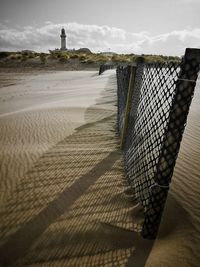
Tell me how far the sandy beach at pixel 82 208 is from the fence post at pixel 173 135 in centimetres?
32

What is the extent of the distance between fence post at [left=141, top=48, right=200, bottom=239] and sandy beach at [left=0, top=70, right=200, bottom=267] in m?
0.32

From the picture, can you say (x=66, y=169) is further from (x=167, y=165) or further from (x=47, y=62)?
(x=47, y=62)

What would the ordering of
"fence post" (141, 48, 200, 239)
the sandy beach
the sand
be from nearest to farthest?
"fence post" (141, 48, 200, 239)
the sand
the sandy beach

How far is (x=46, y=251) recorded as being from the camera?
2.74 metres

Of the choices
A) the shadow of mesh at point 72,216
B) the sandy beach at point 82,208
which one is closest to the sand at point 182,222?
the sandy beach at point 82,208

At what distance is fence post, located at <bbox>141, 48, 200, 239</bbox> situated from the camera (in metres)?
2.20

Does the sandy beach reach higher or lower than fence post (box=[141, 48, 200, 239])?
lower

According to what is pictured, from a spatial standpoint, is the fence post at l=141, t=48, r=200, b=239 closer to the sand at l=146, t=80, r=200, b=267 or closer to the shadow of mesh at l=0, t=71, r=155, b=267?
the sand at l=146, t=80, r=200, b=267

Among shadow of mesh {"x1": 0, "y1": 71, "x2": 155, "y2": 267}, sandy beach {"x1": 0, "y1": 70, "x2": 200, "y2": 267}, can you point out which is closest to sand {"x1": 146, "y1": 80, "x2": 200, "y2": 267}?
sandy beach {"x1": 0, "y1": 70, "x2": 200, "y2": 267}

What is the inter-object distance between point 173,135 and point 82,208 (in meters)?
1.75

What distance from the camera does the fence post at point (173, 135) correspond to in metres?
2.20

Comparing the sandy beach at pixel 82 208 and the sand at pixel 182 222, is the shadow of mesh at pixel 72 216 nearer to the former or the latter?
the sandy beach at pixel 82 208

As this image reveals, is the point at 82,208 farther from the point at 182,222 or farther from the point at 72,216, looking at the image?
the point at 182,222

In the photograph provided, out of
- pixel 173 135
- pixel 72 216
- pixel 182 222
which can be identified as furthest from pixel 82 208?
pixel 173 135
